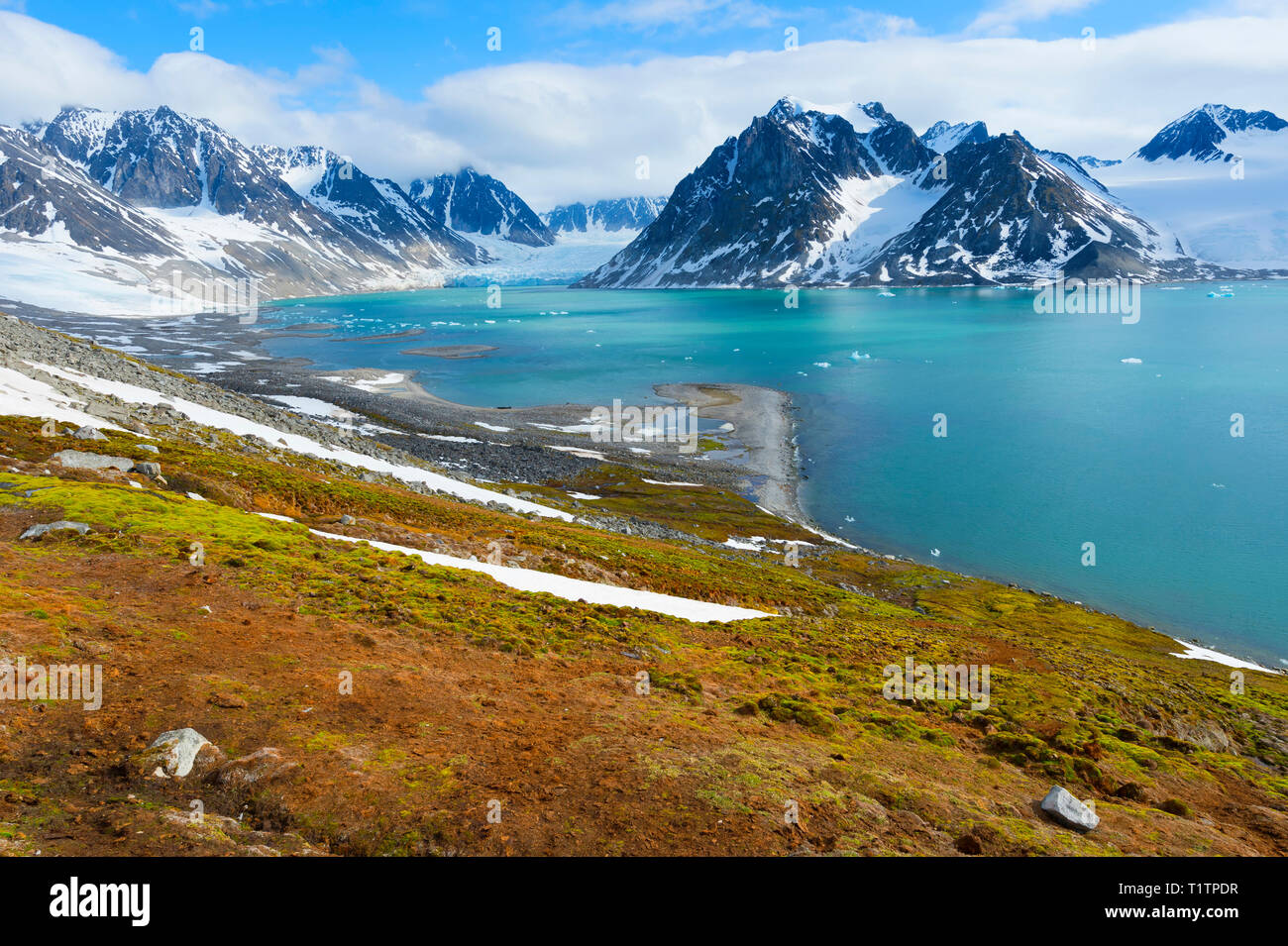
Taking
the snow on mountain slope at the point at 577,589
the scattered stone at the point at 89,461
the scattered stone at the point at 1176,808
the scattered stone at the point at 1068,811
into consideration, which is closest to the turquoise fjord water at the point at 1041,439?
the snow on mountain slope at the point at 577,589

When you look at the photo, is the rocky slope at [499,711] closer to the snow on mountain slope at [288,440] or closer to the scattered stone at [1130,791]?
the scattered stone at [1130,791]

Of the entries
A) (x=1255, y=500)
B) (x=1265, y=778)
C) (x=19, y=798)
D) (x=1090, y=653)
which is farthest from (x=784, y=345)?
(x=19, y=798)

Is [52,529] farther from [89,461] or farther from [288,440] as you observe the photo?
[288,440]

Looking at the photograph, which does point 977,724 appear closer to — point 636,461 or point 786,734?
point 786,734

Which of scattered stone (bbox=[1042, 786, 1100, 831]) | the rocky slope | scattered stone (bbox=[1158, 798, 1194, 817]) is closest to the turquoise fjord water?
the rocky slope

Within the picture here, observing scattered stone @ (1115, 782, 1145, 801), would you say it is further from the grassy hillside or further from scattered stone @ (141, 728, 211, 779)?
scattered stone @ (141, 728, 211, 779)

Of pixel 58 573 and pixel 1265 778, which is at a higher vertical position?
pixel 58 573

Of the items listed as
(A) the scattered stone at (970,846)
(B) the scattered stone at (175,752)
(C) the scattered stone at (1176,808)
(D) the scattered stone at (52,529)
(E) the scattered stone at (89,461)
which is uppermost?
(E) the scattered stone at (89,461)

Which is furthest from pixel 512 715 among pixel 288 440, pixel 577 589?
pixel 288 440
